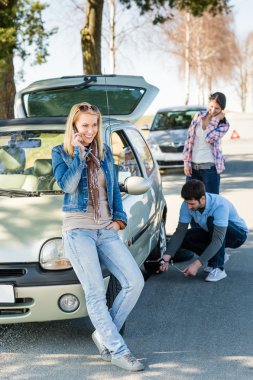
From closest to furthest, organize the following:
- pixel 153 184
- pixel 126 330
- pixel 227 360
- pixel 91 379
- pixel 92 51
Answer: pixel 91 379 < pixel 227 360 < pixel 126 330 < pixel 153 184 < pixel 92 51

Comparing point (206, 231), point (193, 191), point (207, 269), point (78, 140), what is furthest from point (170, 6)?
point (78, 140)

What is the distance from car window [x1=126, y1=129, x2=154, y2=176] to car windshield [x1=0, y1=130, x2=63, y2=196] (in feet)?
3.51

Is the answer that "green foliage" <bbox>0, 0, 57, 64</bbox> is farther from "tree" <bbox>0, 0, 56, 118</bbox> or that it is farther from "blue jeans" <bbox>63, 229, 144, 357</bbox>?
"blue jeans" <bbox>63, 229, 144, 357</bbox>

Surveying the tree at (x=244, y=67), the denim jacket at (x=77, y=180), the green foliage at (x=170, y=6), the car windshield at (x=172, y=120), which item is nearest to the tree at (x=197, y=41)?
the tree at (x=244, y=67)

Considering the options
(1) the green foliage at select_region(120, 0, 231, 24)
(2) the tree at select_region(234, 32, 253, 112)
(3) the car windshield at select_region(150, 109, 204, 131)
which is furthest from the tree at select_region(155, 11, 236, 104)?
(3) the car windshield at select_region(150, 109, 204, 131)

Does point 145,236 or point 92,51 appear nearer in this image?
point 145,236

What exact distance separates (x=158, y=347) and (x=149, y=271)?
2.57 metres

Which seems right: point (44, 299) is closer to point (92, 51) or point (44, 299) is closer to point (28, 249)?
point (28, 249)

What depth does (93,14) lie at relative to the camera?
22.8m

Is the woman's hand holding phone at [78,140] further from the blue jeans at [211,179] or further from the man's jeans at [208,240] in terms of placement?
the blue jeans at [211,179]

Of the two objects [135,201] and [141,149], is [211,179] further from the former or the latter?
[135,201]

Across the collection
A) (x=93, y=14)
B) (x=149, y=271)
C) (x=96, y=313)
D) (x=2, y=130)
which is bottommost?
(x=149, y=271)

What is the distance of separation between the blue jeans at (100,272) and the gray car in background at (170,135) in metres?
13.0

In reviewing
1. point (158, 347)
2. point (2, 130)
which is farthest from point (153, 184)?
point (158, 347)
